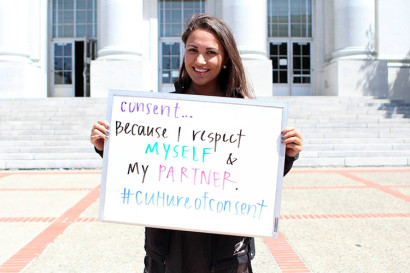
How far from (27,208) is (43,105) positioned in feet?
26.2

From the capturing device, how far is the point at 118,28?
14273 mm

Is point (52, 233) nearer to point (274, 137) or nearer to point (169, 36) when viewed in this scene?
point (274, 137)

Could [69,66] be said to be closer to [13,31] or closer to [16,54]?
[16,54]

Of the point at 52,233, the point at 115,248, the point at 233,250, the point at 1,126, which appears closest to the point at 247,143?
the point at 233,250

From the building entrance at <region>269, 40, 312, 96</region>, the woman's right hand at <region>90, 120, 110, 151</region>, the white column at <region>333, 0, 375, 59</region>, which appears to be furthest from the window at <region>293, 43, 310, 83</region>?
the woman's right hand at <region>90, 120, 110, 151</region>

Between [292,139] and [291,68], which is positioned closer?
[292,139]

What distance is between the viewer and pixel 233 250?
171cm

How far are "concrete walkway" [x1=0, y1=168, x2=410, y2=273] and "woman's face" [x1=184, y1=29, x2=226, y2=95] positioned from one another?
1.95 meters

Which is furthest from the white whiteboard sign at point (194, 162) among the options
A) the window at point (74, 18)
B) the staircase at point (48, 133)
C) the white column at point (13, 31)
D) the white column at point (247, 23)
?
the window at point (74, 18)

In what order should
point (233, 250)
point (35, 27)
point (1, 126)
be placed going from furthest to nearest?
point (35, 27)
point (1, 126)
point (233, 250)

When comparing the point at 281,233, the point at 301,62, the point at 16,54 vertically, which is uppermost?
the point at 301,62

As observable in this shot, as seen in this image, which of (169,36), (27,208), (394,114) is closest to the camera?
(27,208)

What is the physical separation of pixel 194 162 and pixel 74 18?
17.8m

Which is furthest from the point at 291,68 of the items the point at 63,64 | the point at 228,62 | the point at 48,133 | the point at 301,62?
the point at 228,62
